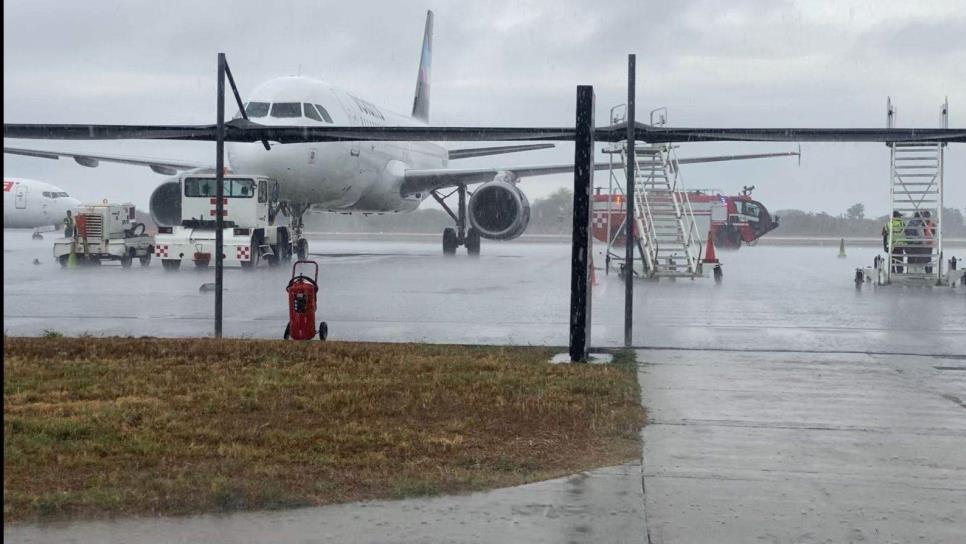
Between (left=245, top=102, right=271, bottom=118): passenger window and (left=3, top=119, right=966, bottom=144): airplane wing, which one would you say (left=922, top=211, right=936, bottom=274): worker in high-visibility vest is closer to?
(left=3, top=119, right=966, bottom=144): airplane wing

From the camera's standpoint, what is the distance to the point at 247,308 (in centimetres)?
1628

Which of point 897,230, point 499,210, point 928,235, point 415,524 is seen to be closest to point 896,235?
point 897,230

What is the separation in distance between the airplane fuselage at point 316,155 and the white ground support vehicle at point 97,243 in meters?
3.40

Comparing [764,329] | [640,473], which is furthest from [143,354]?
[764,329]

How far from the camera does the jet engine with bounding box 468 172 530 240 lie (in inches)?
1184

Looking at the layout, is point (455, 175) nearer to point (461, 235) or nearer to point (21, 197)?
point (461, 235)

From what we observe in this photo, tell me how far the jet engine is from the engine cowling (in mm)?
7579

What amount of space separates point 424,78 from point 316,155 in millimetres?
18563

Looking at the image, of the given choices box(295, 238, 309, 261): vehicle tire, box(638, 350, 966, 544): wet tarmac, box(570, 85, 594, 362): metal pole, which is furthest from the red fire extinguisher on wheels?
box(295, 238, 309, 261): vehicle tire

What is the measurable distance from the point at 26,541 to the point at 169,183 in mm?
25703

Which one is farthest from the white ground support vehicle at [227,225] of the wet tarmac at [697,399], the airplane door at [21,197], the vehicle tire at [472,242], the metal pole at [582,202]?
the airplane door at [21,197]

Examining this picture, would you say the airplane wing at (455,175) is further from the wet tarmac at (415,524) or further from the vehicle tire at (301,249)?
the wet tarmac at (415,524)

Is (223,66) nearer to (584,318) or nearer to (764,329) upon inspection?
(584,318)

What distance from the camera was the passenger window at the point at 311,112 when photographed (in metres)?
27.8
